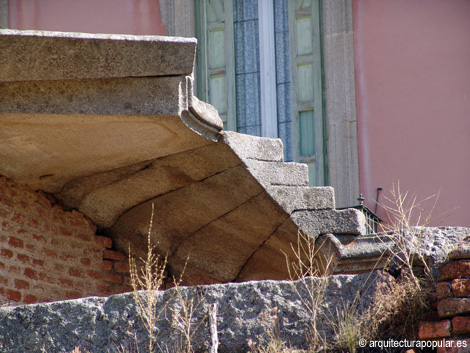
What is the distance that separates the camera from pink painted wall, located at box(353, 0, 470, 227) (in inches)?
331

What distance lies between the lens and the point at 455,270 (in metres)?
4.75

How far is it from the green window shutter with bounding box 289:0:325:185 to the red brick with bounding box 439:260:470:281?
12.7 ft

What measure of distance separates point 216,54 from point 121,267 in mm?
2890

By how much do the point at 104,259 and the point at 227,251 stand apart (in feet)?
3.40

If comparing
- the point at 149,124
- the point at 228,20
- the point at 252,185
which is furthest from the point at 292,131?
the point at 149,124

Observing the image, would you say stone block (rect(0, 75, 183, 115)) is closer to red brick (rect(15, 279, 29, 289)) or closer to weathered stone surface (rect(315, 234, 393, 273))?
weathered stone surface (rect(315, 234, 393, 273))

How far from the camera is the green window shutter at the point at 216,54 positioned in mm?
9242

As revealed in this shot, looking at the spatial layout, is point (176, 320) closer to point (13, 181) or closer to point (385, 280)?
point (385, 280)

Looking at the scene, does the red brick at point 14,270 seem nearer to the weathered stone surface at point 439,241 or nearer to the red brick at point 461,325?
the weathered stone surface at point 439,241

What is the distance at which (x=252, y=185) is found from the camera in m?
6.27

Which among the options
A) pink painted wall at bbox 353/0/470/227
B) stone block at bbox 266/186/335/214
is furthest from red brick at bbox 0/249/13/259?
pink painted wall at bbox 353/0/470/227

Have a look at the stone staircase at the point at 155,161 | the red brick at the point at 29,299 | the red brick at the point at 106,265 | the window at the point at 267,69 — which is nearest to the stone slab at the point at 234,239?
the stone staircase at the point at 155,161

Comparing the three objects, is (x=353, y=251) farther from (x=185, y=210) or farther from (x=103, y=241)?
(x=103, y=241)

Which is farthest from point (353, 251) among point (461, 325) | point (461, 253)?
point (461, 325)
